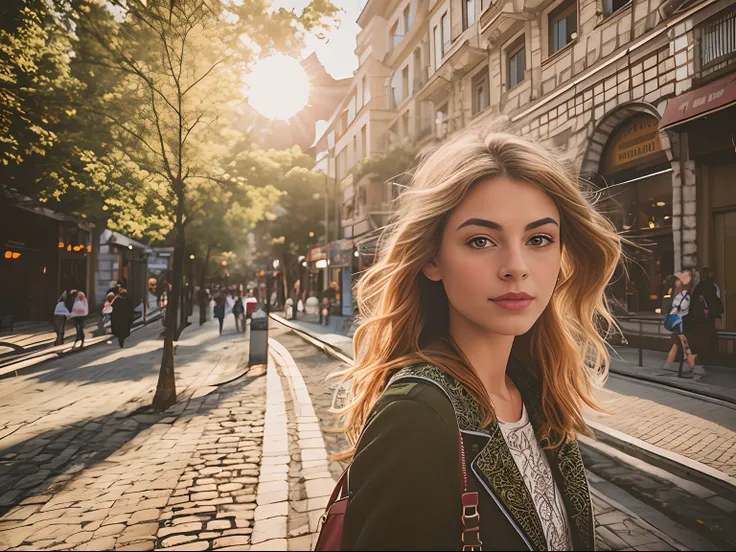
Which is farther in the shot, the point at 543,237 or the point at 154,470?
the point at 154,470

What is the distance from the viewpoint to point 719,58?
6094mm

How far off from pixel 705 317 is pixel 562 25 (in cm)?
893

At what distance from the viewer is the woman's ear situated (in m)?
1.36

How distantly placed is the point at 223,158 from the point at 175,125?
0.95m

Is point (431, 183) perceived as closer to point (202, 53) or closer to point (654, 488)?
point (654, 488)

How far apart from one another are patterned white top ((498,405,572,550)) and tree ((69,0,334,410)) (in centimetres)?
261

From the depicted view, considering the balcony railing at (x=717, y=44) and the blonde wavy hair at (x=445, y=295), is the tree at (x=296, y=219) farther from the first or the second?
the blonde wavy hair at (x=445, y=295)

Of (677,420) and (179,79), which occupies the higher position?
(179,79)

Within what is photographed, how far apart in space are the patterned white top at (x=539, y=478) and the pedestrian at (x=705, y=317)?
607 cm

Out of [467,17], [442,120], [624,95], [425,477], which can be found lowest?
[425,477]

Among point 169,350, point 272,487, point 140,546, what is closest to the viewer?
point 140,546

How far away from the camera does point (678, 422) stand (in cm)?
531

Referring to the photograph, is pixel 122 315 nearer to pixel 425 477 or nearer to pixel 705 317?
pixel 425 477

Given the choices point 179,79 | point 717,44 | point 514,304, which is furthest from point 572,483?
point 717,44
